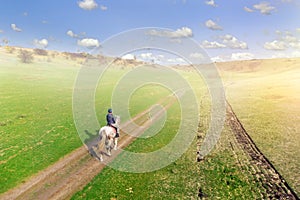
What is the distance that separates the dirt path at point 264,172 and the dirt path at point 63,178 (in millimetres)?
10832

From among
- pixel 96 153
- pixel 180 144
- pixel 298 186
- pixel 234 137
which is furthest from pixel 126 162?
pixel 234 137

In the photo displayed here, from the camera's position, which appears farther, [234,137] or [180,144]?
[234,137]

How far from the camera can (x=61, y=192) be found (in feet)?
48.8

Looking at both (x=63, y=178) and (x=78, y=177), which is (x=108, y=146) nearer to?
(x=78, y=177)

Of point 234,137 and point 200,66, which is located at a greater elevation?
point 200,66

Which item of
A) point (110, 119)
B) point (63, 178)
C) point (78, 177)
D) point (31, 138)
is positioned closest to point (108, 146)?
point (110, 119)

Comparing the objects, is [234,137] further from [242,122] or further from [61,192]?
[61,192]

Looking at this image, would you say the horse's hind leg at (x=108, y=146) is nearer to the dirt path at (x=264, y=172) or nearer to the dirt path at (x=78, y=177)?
the dirt path at (x=78, y=177)

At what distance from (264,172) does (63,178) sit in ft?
46.6

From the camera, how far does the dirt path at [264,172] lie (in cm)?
1608

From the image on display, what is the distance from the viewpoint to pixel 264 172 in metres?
19.3

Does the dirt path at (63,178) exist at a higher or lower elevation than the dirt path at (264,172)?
higher

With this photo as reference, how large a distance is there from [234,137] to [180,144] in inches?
277

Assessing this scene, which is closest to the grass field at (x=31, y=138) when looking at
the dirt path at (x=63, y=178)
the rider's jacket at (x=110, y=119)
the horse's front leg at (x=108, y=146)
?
the dirt path at (x=63, y=178)
